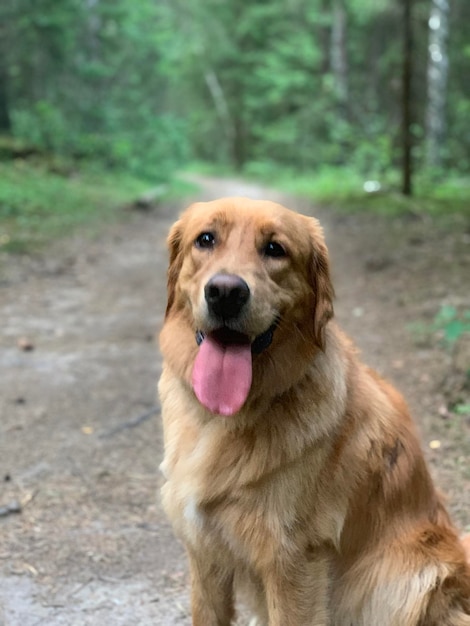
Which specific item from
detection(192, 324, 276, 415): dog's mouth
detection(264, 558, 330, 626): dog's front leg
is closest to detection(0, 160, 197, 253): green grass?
detection(192, 324, 276, 415): dog's mouth

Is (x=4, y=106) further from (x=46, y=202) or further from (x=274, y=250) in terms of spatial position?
(x=274, y=250)

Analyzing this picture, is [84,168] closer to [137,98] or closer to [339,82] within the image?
[137,98]

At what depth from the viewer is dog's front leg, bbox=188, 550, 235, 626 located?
2557 mm

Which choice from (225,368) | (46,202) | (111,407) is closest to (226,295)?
(225,368)

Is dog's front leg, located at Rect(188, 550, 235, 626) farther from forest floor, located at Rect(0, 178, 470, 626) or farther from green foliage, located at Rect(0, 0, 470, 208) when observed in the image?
green foliage, located at Rect(0, 0, 470, 208)

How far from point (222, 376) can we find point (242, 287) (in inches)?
13.0

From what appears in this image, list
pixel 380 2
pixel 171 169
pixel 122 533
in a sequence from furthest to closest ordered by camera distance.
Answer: pixel 171 169
pixel 380 2
pixel 122 533

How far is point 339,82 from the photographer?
23594 mm

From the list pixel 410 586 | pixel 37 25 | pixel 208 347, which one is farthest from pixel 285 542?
pixel 37 25

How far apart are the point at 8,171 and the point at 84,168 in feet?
17.2

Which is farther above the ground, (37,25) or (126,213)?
(37,25)

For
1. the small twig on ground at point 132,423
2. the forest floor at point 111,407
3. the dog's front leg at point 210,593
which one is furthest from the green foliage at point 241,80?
the dog's front leg at point 210,593

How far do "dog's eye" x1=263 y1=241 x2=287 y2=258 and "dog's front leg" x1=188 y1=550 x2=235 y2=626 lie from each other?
1225mm

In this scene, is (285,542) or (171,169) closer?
(285,542)
